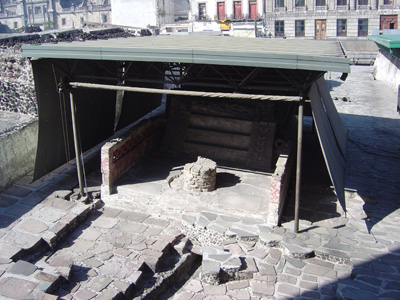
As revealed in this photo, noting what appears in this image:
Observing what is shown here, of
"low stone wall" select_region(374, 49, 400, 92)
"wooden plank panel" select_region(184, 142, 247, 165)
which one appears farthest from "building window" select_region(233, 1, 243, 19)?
"wooden plank panel" select_region(184, 142, 247, 165)

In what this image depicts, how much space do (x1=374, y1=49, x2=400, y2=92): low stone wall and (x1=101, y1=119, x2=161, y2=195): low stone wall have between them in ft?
52.4

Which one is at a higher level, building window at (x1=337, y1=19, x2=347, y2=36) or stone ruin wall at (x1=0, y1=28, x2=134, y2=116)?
building window at (x1=337, y1=19, x2=347, y2=36)

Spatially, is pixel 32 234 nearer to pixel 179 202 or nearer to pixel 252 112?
pixel 179 202

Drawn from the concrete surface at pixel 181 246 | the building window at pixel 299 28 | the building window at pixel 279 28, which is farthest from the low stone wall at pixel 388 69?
the building window at pixel 279 28

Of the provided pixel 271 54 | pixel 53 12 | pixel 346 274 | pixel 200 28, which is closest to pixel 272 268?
pixel 346 274

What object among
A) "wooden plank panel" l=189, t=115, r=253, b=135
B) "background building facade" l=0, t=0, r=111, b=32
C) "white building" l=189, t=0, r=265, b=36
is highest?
"background building facade" l=0, t=0, r=111, b=32

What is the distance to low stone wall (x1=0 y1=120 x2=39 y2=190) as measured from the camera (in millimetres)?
10031

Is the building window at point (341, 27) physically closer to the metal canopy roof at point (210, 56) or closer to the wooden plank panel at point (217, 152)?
the wooden plank panel at point (217, 152)

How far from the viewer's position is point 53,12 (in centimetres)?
6372

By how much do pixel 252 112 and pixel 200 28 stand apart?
3551cm

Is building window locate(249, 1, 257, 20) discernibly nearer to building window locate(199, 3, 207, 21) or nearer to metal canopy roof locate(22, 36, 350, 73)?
building window locate(199, 3, 207, 21)

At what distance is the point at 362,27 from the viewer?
4025cm

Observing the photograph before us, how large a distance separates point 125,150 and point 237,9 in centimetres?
3763

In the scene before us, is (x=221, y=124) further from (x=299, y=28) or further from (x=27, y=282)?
(x=299, y=28)
